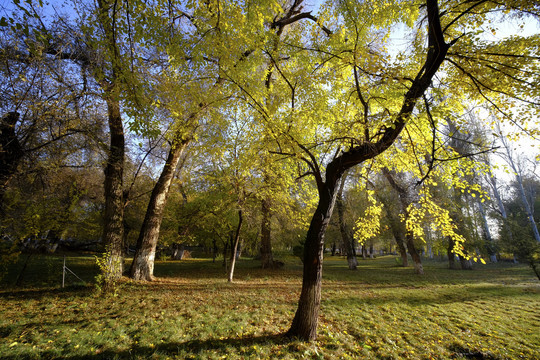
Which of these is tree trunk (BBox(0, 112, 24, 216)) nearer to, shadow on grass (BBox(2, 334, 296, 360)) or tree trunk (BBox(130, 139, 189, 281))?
tree trunk (BBox(130, 139, 189, 281))

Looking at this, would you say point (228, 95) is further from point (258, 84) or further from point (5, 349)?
point (5, 349)

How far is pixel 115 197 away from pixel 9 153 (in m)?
2.94

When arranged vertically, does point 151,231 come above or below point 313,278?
above

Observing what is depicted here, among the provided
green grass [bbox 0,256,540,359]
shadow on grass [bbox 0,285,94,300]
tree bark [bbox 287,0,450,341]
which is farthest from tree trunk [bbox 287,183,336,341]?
shadow on grass [bbox 0,285,94,300]

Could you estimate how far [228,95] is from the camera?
16.9ft

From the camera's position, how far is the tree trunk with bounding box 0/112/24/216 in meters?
4.89

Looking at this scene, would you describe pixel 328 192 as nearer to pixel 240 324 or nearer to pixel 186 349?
pixel 240 324

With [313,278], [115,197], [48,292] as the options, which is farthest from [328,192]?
[48,292]

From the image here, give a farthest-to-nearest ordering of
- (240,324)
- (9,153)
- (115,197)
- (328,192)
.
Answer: (115,197) → (9,153) → (240,324) → (328,192)

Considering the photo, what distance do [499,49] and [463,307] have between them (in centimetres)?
729

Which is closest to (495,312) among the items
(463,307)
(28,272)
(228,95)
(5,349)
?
(463,307)

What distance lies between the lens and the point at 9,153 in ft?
17.1

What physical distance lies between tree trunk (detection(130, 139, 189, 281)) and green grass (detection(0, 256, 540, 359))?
773mm

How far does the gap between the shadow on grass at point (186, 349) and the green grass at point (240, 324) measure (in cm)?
2
